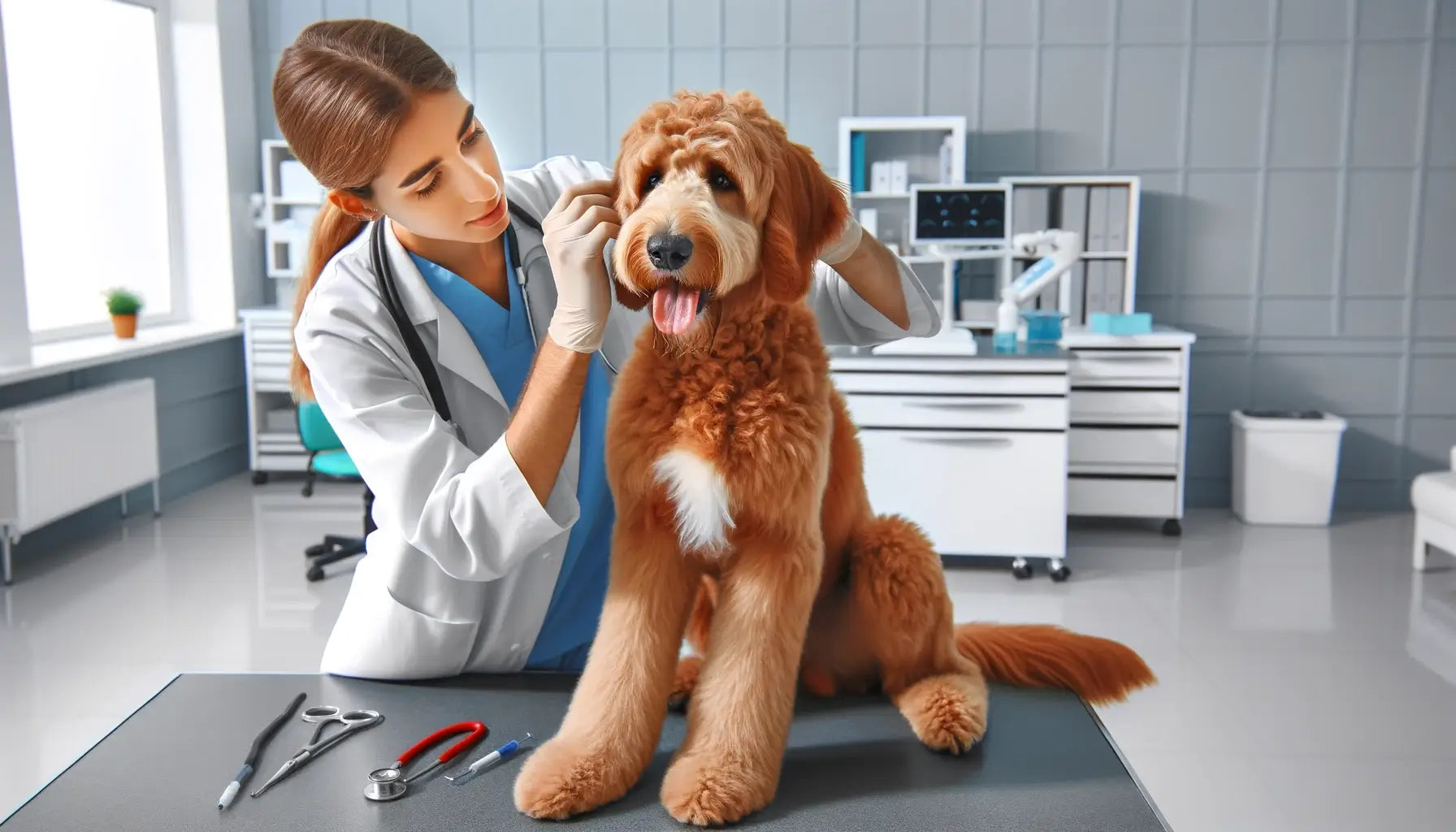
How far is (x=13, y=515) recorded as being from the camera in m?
3.94

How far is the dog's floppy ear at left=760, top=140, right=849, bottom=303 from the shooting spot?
1037 mm

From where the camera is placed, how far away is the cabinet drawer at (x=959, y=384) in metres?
3.95

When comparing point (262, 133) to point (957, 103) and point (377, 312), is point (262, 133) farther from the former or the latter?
point (377, 312)

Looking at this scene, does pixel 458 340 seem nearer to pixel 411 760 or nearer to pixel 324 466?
pixel 411 760

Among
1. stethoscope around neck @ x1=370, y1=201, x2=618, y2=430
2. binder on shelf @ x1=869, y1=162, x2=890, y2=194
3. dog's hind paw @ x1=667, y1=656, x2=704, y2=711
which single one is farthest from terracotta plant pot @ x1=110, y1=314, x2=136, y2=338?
dog's hind paw @ x1=667, y1=656, x2=704, y2=711

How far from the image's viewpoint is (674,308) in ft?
3.18

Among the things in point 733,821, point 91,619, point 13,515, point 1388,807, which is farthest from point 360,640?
point 13,515

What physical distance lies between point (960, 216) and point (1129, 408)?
1.07 m

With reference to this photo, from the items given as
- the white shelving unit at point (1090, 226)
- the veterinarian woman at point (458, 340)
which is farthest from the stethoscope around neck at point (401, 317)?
the white shelving unit at point (1090, 226)

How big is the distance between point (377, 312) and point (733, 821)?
0.70 m

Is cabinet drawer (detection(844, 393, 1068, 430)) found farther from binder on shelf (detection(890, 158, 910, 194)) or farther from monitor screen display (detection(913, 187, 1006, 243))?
binder on shelf (detection(890, 158, 910, 194))

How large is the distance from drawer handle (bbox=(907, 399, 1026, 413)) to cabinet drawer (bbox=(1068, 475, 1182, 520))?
89 centimetres

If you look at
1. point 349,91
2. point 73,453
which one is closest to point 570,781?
point 349,91

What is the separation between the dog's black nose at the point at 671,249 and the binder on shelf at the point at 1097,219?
15.0ft
